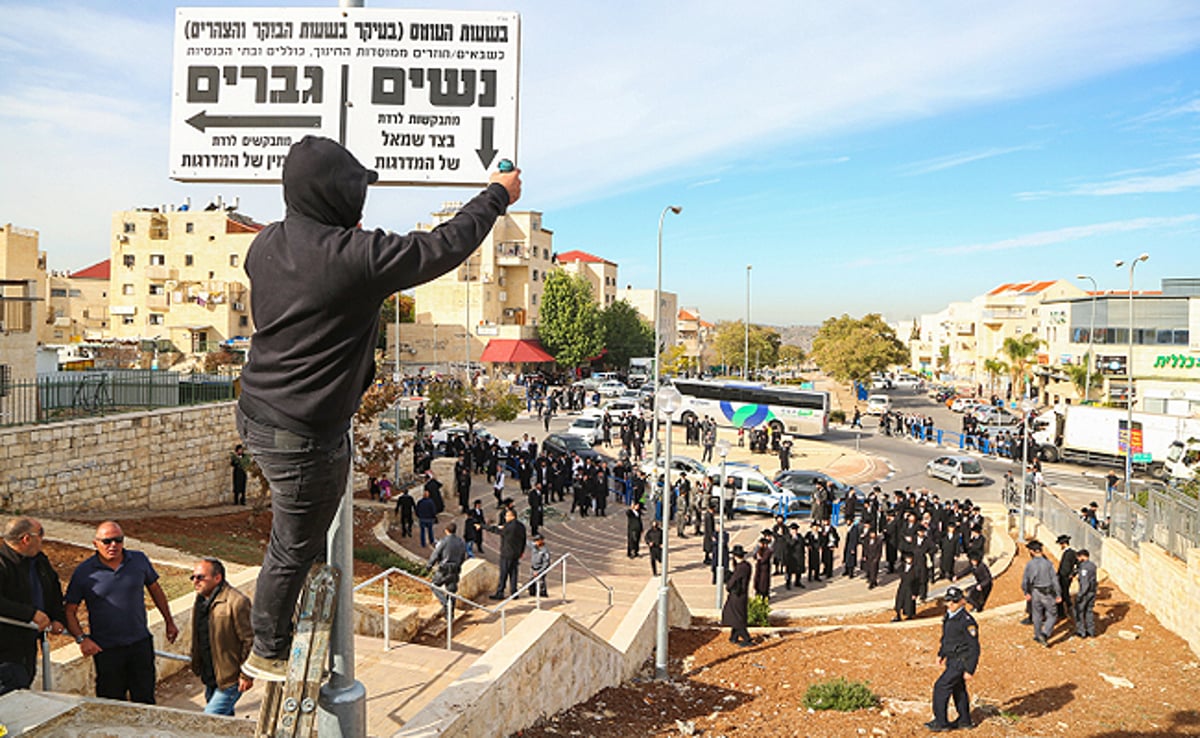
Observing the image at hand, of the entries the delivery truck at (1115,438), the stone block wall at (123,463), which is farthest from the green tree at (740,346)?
the stone block wall at (123,463)

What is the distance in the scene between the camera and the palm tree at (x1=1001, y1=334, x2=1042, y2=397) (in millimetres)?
67250

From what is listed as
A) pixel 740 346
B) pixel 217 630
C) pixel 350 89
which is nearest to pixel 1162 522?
pixel 217 630

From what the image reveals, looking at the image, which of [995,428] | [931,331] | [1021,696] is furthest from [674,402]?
[931,331]

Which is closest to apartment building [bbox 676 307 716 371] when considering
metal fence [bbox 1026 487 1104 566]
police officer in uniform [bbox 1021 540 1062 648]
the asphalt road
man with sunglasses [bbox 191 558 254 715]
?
the asphalt road

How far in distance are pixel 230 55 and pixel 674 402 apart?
9.91 metres

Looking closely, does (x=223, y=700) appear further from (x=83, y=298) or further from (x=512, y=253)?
(x=83, y=298)

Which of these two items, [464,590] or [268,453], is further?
[464,590]

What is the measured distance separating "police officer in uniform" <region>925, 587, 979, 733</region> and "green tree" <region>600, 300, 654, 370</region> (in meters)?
63.5

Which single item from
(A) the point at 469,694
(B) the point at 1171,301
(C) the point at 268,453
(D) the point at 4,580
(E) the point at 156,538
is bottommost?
(E) the point at 156,538

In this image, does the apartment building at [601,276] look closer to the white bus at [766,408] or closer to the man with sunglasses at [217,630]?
the white bus at [766,408]

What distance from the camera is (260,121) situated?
347cm

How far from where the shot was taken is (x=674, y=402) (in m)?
12.8

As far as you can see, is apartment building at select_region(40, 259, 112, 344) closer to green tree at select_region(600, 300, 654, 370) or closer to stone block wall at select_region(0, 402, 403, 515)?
green tree at select_region(600, 300, 654, 370)

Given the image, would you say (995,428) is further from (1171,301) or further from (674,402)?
(674,402)
